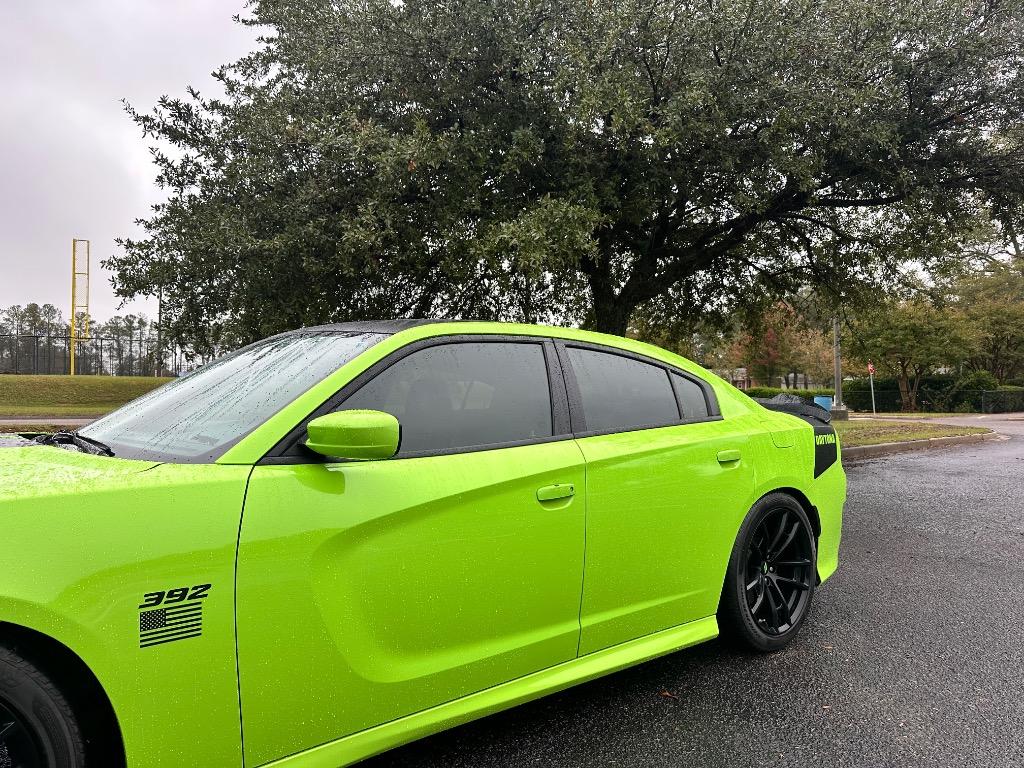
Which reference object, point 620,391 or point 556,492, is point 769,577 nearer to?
point 620,391

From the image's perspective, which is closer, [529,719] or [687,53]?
[529,719]

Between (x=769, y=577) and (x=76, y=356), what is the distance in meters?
40.3

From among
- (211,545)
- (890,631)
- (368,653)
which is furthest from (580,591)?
(890,631)

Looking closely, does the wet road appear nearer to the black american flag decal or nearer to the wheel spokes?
the wheel spokes

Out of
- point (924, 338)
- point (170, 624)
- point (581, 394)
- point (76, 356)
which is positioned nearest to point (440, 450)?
point (581, 394)

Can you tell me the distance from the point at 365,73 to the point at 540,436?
853 centimetres

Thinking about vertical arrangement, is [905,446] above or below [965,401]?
below

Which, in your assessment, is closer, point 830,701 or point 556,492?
point 556,492

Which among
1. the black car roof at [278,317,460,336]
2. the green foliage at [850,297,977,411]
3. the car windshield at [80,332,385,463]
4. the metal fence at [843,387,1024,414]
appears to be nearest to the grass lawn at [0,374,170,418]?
the car windshield at [80,332,385,463]

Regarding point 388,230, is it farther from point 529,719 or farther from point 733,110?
point 529,719

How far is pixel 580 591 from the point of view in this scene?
2473 millimetres

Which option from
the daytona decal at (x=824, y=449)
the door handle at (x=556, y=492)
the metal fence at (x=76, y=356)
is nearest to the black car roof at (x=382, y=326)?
the door handle at (x=556, y=492)

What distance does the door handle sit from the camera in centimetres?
236

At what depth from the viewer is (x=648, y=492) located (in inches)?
107
